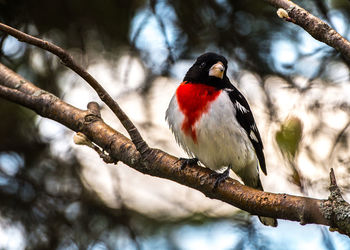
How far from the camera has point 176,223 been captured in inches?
177

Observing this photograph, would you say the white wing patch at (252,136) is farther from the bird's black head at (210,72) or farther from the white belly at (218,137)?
the bird's black head at (210,72)

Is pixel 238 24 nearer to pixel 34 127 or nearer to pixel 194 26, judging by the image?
pixel 194 26

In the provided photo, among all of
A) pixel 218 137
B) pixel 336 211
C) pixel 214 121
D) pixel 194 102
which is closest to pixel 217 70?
pixel 194 102

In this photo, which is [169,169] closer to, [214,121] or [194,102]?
[214,121]

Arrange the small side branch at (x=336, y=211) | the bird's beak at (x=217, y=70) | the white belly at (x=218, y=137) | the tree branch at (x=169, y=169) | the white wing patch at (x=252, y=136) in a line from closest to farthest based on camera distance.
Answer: the small side branch at (x=336, y=211) < the tree branch at (x=169, y=169) < the white belly at (x=218, y=137) < the bird's beak at (x=217, y=70) < the white wing patch at (x=252, y=136)

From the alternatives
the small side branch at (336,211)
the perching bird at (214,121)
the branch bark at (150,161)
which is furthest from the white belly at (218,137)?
the small side branch at (336,211)

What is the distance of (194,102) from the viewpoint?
3.68 meters

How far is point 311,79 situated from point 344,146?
2.38 ft

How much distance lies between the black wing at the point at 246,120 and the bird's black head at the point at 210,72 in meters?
0.11

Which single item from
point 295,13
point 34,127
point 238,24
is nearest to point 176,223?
point 34,127

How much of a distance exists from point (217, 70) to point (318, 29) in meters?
1.35

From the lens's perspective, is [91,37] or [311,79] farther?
[91,37]

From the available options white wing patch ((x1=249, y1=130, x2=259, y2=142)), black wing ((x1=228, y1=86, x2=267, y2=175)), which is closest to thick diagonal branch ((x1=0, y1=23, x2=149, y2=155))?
black wing ((x1=228, y1=86, x2=267, y2=175))

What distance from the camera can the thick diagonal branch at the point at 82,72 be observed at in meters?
2.45
